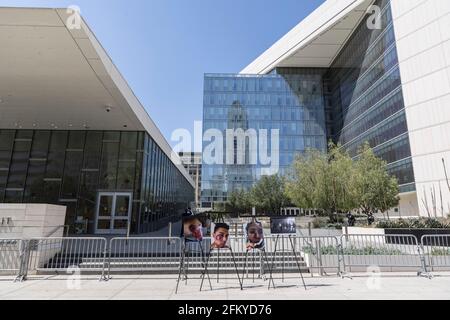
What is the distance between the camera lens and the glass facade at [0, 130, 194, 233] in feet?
61.6

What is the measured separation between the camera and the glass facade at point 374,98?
1508 inches

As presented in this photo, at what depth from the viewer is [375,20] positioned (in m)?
45.0

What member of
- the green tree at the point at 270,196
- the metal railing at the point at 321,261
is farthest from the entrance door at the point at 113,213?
the green tree at the point at 270,196

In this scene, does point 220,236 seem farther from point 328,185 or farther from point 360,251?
point 328,185

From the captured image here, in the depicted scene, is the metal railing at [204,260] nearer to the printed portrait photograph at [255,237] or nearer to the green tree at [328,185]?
the printed portrait photograph at [255,237]

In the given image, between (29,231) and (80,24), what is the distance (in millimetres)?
7292

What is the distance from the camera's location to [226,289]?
7.29 metres

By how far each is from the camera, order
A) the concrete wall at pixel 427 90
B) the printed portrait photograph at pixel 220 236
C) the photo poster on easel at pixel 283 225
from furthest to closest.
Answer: the concrete wall at pixel 427 90
the photo poster on easel at pixel 283 225
the printed portrait photograph at pixel 220 236

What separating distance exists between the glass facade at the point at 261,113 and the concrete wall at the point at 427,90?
29.4m

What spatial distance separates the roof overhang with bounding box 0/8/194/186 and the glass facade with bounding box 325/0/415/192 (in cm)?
3523

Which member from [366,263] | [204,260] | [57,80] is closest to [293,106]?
[57,80]

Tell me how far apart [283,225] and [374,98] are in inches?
1770

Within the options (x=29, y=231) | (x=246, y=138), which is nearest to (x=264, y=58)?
(x=246, y=138)
